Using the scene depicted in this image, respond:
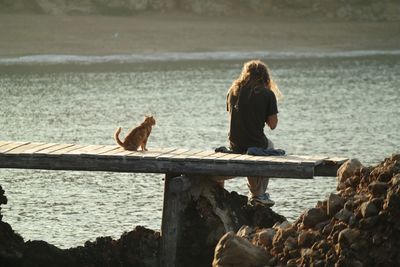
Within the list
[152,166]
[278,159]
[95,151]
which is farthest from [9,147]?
[278,159]

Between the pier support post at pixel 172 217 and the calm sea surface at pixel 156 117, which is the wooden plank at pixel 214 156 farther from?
the calm sea surface at pixel 156 117

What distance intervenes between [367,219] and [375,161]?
34.8 feet

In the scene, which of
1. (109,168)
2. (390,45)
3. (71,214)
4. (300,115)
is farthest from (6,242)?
(390,45)

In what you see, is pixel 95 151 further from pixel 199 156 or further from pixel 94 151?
pixel 199 156

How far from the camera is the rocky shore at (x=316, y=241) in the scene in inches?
392

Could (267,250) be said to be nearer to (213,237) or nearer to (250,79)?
(213,237)

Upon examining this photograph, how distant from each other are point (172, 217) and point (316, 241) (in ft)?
7.24

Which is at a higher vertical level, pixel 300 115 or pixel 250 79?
pixel 250 79

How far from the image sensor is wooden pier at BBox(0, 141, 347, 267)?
1190 cm

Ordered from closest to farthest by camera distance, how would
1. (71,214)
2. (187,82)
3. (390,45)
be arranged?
(71,214)
(187,82)
(390,45)

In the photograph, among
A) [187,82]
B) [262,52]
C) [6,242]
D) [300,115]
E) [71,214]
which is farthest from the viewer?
[262,52]

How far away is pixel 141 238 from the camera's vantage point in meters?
12.1

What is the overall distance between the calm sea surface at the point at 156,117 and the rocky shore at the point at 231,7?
36.3 ft

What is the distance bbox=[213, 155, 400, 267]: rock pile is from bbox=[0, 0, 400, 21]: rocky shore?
4386 centimetres
